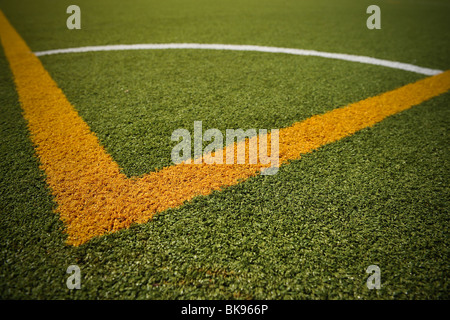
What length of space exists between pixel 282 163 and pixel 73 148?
4.21ft

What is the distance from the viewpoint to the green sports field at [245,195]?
3.27 ft

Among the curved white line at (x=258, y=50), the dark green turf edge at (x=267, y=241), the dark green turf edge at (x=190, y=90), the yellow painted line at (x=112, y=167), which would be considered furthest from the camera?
the curved white line at (x=258, y=50)

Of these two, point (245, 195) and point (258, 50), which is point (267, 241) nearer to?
point (245, 195)

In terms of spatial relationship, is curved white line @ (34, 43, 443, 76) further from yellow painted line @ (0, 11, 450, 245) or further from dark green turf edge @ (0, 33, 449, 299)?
dark green turf edge @ (0, 33, 449, 299)

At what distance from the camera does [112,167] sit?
1469mm

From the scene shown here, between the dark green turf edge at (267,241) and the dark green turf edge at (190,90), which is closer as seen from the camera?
the dark green turf edge at (267,241)

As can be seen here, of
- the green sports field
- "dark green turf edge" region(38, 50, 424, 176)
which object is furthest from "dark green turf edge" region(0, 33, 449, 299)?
"dark green turf edge" region(38, 50, 424, 176)

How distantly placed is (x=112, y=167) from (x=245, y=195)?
0.77m

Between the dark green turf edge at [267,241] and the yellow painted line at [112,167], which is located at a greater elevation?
the yellow painted line at [112,167]

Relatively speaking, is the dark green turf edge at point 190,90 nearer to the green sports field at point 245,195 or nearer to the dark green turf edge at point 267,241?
the green sports field at point 245,195

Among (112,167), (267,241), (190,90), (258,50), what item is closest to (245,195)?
(267,241)

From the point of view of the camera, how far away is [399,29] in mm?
4211

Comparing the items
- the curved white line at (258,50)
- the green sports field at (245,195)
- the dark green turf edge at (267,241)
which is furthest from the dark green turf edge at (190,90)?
the dark green turf edge at (267,241)

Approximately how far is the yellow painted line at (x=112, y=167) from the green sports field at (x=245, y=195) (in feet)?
0.17
